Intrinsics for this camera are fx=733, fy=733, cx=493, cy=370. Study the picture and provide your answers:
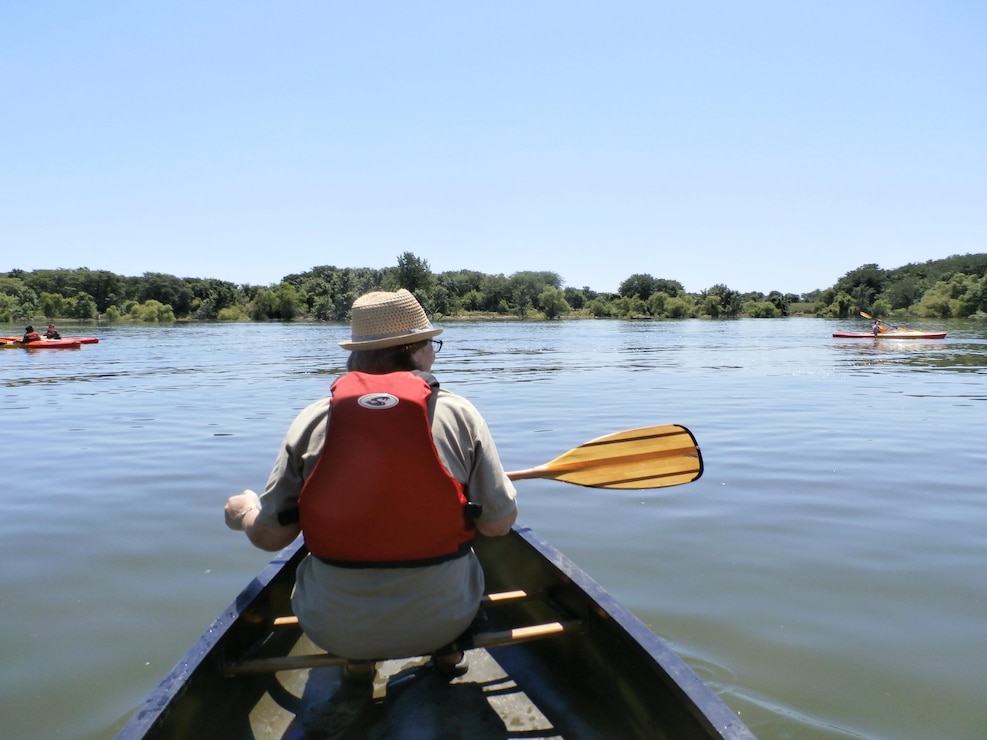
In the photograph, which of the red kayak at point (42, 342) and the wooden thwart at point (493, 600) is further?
the red kayak at point (42, 342)

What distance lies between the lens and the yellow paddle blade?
12.8ft

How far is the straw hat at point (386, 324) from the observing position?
241 centimetres

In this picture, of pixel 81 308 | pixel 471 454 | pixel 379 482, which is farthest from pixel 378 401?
pixel 81 308

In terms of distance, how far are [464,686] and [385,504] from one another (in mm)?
1019

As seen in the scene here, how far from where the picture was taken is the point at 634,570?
455cm

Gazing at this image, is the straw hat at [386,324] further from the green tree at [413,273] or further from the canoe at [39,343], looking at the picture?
the green tree at [413,273]

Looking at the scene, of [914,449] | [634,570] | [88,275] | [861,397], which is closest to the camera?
[634,570]

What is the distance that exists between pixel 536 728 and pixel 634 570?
6.94 feet

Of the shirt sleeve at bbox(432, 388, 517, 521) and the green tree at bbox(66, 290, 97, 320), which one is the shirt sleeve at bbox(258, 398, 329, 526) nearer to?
the shirt sleeve at bbox(432, 388, 517, 521)

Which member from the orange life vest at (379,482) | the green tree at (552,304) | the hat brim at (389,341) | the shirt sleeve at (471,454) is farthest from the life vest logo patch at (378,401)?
the green tree at (552,304)

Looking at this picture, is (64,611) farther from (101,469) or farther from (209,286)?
(209,286)

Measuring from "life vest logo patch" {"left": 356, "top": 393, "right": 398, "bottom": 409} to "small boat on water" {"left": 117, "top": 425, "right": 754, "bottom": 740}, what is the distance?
913mm

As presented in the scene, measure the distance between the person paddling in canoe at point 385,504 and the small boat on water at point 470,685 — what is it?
0.95 feet

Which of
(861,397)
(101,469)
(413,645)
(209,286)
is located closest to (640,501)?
(413,645)
